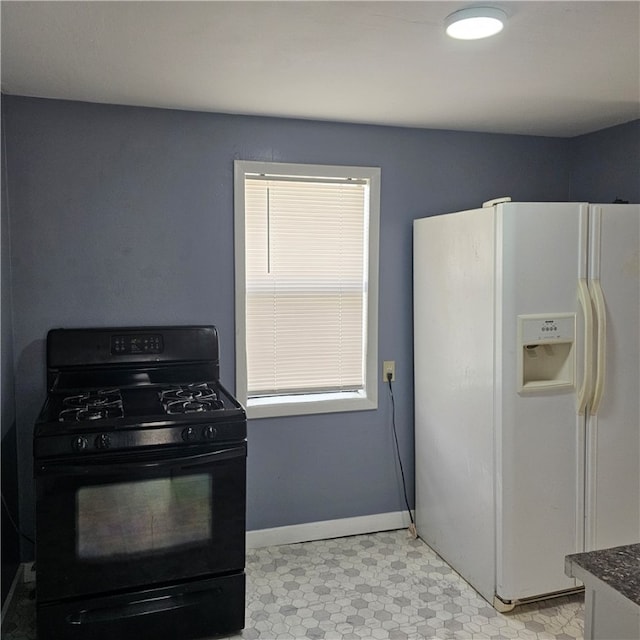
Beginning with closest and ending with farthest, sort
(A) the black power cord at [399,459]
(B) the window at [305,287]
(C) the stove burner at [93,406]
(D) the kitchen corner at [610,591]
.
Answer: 1. (D) the kitchen corner at [610,591]
2. (C) the stove burner at [93,406]
3. (B) the window at [305,287]
4. (A) the black power cord at [399,459]

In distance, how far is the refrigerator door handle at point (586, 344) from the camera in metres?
2.44

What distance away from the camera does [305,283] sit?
3049 millimetres

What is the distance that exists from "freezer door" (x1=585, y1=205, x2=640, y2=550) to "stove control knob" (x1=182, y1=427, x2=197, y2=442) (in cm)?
160

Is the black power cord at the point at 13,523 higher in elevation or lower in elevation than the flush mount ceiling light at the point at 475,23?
lower

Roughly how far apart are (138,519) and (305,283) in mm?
1397

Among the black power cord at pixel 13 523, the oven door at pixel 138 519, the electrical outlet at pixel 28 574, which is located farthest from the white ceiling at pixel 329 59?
the electrical outlet at pixel 28 574

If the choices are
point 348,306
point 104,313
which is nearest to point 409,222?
point 348,306

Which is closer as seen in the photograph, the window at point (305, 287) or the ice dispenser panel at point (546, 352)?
the ice dispenser panel at point (546, 352)

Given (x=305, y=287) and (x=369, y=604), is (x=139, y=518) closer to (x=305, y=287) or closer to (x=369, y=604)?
(x=369, y=604)

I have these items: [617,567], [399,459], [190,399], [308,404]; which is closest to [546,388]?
[399,459]

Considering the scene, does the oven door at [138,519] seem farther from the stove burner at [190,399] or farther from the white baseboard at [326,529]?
the white baseboard at [326,529]

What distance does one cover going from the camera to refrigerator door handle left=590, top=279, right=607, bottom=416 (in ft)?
8.05

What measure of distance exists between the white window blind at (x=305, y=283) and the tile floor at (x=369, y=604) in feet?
2.73

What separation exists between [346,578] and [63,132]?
231 cm
